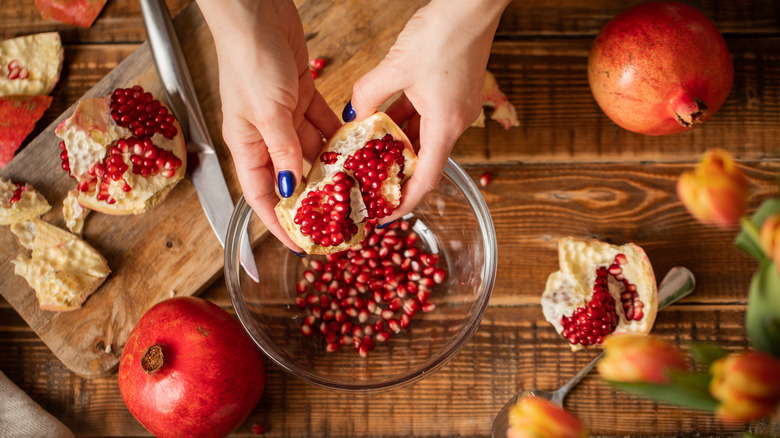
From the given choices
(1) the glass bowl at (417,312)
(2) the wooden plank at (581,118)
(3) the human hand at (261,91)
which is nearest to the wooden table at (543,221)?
(2) the wooden plank at (581,118)

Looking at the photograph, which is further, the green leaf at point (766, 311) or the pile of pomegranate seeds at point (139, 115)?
the pile of pomegranate seeds at point (139, 115)

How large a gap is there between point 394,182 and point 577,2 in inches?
35.2

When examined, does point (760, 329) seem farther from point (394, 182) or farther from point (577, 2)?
point (577, 2)

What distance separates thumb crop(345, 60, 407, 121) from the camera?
1.23 metres

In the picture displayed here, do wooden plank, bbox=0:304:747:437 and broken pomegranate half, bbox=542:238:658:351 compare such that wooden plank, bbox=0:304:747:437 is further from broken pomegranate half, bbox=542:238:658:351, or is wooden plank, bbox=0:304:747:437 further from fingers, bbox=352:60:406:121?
fingers, bbox=352:60:406:121

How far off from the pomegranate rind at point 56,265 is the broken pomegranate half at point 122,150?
0.14 m

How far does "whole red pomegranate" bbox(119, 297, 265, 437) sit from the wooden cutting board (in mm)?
155

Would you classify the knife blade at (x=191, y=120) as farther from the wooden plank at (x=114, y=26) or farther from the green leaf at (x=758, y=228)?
the green leaf at (x=758, y=228)

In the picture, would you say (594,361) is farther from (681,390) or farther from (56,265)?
(56,265)

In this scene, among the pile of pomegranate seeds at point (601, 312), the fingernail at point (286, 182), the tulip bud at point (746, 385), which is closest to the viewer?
the tulip bud at point (746, 385)

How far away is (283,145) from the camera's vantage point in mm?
1217

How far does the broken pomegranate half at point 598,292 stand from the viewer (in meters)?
1.50

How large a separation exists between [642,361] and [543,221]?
1132mm

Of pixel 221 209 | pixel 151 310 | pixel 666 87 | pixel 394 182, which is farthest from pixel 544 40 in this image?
pixel 151 310
